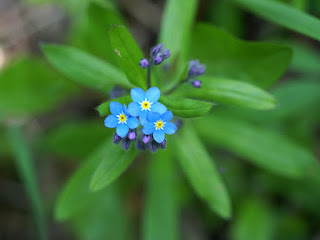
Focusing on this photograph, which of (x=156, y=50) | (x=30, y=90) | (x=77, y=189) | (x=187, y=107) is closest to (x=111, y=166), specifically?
(x=187, y=107)

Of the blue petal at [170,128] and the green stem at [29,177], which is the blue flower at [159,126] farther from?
the green stem at [29,177]

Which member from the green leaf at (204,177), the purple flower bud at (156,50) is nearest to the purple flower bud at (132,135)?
the purple flower bud at (156,50)

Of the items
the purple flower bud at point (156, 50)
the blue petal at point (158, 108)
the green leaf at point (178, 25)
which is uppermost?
the green leaf at point (178, 25)

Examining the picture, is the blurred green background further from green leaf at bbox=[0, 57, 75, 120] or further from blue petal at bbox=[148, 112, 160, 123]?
blue petal at bbox=[148, 112, 160, 123]

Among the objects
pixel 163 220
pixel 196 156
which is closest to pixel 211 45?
pixel 196 156

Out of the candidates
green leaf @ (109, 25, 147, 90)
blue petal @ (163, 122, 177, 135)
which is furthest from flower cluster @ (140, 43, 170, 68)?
blue petal @ (163, 122, 177, 135)

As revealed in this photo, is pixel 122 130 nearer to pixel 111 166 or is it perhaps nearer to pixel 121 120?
pixel 121 120
